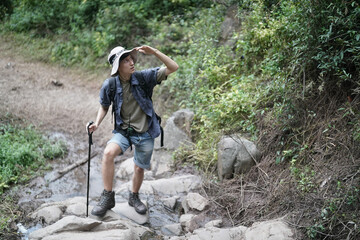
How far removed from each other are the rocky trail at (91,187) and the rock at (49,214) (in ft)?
0.04

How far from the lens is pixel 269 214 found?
4301 mm

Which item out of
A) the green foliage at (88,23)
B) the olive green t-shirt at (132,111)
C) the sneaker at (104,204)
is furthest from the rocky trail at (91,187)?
the green foliage at (88,23)

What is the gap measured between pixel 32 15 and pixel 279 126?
11.2 metres

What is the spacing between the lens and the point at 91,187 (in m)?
6.17

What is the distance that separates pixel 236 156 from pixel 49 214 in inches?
108

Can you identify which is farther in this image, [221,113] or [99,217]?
[221,113]

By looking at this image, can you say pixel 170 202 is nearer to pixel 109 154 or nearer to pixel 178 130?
pixel 109 154

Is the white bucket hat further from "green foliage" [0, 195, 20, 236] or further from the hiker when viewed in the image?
"green foliage" [0, 195, 20, 236]

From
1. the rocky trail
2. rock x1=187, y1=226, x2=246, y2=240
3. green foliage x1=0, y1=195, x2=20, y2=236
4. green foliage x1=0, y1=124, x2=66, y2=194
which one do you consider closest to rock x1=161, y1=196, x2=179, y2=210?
the rocky trail

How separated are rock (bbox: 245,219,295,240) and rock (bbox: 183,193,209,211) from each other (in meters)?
1.00

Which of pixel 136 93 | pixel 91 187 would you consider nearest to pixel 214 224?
pixel 136 93

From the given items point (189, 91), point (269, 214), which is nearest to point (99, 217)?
point (269, 214)

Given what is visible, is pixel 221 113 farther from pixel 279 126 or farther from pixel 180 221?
pixel 180 221

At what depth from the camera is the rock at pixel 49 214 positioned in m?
4.68
